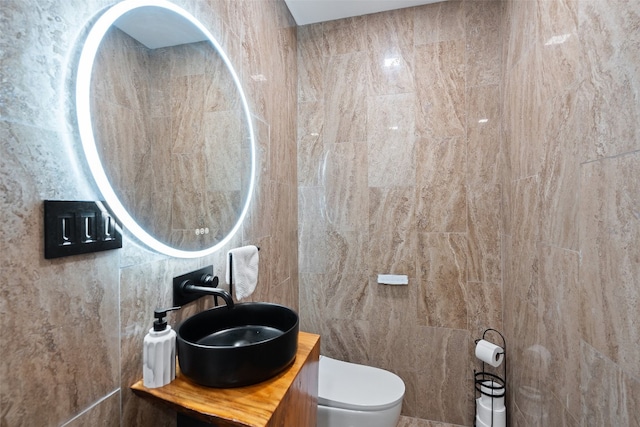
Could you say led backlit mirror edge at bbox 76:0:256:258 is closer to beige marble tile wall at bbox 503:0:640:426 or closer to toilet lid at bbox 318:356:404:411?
toilet lid at bbox 318:356:404:411

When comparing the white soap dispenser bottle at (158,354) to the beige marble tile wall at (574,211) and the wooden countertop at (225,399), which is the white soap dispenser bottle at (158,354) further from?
the beige marble tile wall at (574,211)

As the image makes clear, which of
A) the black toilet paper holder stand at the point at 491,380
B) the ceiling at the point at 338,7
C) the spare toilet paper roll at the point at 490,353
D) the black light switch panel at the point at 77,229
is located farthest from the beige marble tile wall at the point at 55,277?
the black toilet paper holder stand at the point at 491,380

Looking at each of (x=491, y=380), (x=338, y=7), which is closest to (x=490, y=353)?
(x=491, y=380)

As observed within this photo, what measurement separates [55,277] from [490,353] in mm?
1937

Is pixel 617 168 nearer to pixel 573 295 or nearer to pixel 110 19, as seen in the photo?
pixel 573 295

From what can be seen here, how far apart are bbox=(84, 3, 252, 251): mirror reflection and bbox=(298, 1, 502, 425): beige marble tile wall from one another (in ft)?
3.03

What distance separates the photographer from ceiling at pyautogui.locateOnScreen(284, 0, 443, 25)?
71.4 inches

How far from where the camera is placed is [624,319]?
2.44ft

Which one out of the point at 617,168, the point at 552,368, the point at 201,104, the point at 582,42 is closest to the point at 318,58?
the point at 201,104

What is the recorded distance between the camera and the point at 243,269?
1171mm

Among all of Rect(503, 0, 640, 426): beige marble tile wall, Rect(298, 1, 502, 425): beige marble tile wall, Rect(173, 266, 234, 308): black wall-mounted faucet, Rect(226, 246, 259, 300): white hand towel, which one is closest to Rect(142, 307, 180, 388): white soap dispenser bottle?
Rect(173, 266, 234, 308): black wall-mounted faucet

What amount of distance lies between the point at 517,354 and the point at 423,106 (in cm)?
155

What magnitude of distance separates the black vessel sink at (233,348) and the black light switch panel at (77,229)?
314mm

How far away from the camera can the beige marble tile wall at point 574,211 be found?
75 cm
